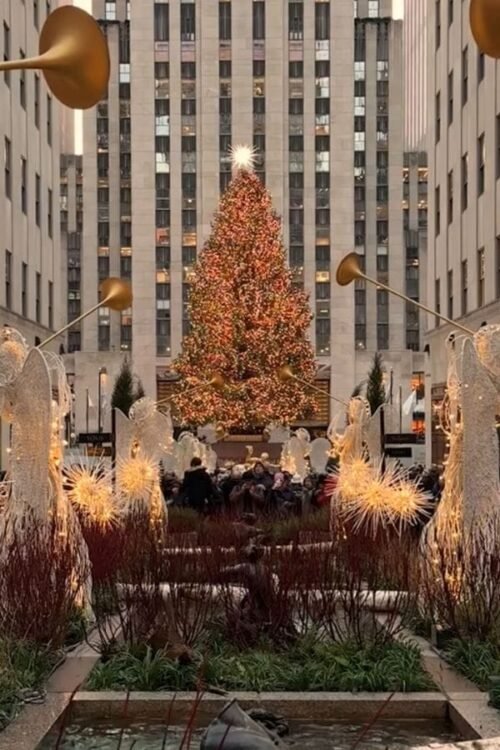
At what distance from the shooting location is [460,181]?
3762cm

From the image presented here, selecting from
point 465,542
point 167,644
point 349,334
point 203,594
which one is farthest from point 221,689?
point 349,334

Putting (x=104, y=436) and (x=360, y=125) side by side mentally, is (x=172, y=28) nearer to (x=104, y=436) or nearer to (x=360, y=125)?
(x=360, y=125)

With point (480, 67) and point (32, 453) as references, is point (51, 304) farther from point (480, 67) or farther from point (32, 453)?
point (32, 453)

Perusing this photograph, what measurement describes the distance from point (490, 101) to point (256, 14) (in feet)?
191

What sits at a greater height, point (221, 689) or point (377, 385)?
point (377, 385)

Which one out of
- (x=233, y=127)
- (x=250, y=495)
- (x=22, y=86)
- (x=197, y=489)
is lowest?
(x=250, y=495)

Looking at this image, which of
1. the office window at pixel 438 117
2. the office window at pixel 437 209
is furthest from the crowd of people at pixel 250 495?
the office window at pixel 438 117

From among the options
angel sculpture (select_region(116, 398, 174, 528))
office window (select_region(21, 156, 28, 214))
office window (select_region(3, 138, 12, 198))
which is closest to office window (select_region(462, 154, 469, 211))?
office window (select_region(3, 138, 12, 198))

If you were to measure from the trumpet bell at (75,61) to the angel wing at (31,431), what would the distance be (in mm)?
5017

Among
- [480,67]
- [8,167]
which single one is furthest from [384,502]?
[8,167]

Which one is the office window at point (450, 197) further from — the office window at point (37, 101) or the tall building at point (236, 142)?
the tall building at point (236, 142)

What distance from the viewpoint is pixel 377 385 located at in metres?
53.7

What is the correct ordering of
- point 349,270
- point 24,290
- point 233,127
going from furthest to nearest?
point 233,127, point 24,290, point 349,270

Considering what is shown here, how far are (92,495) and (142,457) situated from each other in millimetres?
4405
